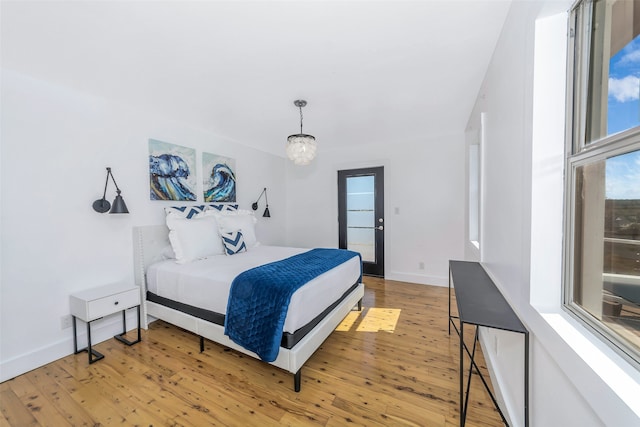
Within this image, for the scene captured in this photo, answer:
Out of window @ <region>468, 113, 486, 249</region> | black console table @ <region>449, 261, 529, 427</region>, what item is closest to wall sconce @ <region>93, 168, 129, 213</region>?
black console table @ <region>449, 261, 529, 427</region>

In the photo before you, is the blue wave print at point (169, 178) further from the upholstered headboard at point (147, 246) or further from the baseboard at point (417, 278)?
the baseboard at point (417, 278)

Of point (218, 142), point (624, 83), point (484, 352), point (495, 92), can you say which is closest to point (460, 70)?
point (495, 92)

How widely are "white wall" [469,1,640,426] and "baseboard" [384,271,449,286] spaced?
2323 millimetres

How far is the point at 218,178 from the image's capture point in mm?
3627

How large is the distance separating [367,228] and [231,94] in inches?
119

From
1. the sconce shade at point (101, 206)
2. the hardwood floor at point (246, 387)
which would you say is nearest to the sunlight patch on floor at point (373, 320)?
the hardwood floor at point (246, 387)

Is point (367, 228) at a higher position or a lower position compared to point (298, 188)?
lower

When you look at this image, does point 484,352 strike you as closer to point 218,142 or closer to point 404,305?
point 404,305

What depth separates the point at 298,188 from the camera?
16.5 feet

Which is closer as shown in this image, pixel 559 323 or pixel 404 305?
pixel 559 323

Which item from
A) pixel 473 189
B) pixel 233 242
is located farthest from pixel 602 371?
pixel 233 242

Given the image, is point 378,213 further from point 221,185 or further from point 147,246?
point 147,246

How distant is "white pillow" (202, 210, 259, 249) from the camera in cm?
325

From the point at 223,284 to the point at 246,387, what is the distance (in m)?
0.76
